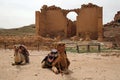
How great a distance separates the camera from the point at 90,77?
11.1 metres

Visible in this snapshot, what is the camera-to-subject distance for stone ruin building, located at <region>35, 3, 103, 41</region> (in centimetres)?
4125

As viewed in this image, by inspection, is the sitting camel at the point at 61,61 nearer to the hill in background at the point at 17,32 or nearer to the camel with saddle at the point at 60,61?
the camel with saddle at the point at 60,61

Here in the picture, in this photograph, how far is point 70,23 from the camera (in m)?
45.5

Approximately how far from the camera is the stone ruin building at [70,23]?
41.2 m

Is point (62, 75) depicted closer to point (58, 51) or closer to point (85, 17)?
point (58, 51)

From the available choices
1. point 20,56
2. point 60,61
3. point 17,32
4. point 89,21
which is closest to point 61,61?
point 60,61

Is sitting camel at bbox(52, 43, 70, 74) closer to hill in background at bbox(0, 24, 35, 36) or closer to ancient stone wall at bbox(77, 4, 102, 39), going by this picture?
ancient stone wall at bbox(77, 4, 102, 39)

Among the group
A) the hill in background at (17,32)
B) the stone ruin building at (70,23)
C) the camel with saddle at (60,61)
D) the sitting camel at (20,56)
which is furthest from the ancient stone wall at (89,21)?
the camel with saddle at (60,61)

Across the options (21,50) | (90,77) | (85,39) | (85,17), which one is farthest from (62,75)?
(85,17)

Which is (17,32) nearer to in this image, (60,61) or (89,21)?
A: (89,21)

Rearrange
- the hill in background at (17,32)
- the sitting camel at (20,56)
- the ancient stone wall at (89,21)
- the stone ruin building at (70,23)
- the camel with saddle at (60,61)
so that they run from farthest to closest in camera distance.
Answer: the hill in background at (17,32) → the ancient stone wall at (89,21) → the stone ruin building at (70,23) → the sitting camel at (20,56) → the camel with saddle at (60,61)

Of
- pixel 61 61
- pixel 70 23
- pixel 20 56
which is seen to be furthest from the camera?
pixel 70 23

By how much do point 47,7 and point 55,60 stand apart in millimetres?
33012

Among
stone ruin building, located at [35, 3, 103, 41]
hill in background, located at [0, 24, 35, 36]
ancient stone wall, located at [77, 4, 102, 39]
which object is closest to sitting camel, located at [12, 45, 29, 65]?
stone ruin building, located at [35, 3, 103, 41]
